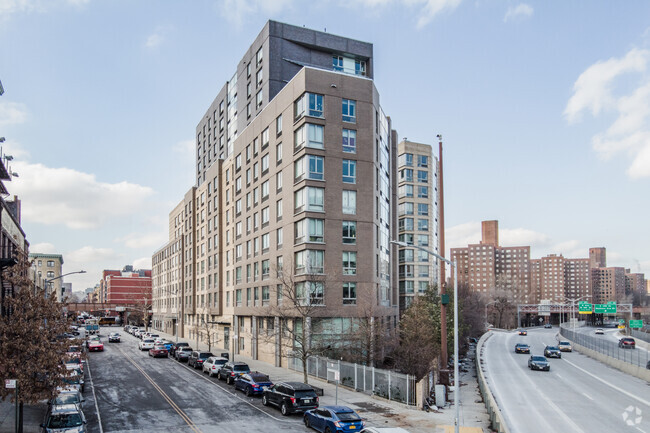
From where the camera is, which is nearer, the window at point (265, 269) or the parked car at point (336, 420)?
the parked car at point (336, 420)

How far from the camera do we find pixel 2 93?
99.9ft

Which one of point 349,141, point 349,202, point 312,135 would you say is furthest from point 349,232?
point 312,135

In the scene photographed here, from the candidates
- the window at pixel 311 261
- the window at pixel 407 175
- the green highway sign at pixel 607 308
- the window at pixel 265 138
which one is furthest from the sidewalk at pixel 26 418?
the green highway sign at pixel 607 308

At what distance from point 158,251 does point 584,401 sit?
110 m

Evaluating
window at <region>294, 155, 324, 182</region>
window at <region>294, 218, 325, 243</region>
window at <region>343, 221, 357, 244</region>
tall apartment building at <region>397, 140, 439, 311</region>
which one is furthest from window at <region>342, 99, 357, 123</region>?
tall apartment building at <region>397, 140, 439, 311</region>

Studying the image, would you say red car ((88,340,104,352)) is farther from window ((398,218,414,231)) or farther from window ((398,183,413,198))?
window ((398,183,413,198))

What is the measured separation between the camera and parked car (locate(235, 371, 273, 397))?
3328 centimetres

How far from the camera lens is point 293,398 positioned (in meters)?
27.7

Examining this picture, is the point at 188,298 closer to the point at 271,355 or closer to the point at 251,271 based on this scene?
the point at 251,271

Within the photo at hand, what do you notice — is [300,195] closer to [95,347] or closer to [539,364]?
[539,364]

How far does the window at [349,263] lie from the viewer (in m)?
47.3

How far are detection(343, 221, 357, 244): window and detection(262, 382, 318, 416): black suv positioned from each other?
65.7 ft

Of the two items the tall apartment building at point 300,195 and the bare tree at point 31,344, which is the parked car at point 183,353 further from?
the bare tree at point 31,344

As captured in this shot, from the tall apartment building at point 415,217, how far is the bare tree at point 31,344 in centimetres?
7372
